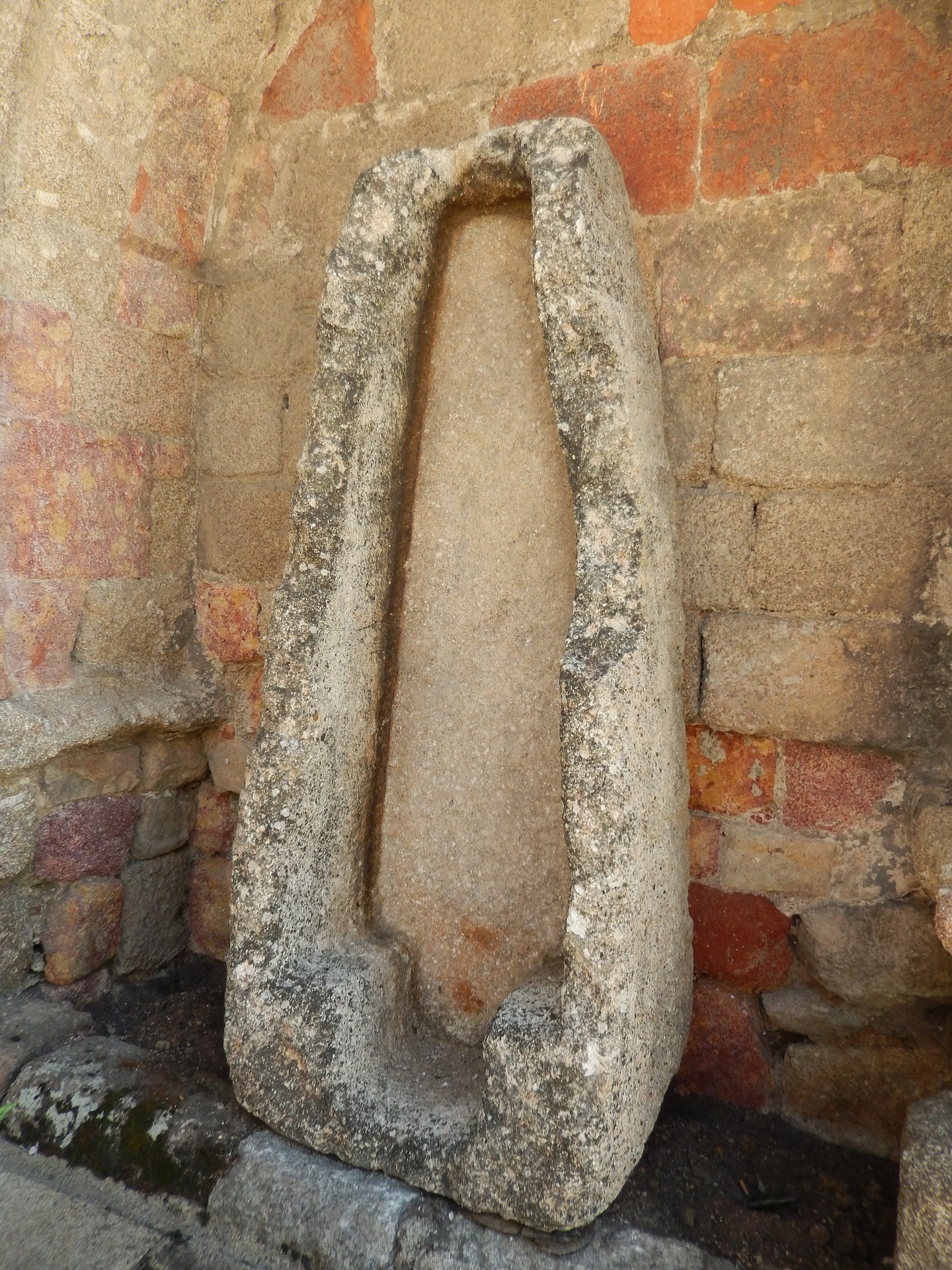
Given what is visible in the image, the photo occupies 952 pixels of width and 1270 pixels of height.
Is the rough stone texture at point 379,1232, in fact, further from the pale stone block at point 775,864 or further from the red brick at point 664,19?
the red brick at point 664,19

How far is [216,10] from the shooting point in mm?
1980

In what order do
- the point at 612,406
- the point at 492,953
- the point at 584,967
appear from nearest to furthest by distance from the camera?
the point at 584,967
the point at 612,406
the point at 492,953

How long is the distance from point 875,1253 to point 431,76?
229 cm

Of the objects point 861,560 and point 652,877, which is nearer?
point 652,877

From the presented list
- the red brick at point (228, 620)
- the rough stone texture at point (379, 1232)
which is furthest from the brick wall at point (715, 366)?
the rough stone texture at point (379, 1232)

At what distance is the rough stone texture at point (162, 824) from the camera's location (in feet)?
7.01

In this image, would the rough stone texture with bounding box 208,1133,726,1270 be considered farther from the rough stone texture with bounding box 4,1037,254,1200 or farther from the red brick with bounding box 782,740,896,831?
the red brick with bounding box 782,740,896,831

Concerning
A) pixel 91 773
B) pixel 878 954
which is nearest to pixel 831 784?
pixel 878 954

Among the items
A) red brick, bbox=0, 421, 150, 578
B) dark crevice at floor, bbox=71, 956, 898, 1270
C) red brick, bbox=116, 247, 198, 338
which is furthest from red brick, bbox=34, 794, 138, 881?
red brick, bbox=116, 247, 198, 338

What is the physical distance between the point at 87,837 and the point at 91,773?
0.14 m

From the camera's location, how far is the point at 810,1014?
1618 millimetres

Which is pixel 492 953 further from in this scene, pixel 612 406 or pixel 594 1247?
pixel 612 406

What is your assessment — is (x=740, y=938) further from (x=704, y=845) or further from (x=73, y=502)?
(x=73, y=502)

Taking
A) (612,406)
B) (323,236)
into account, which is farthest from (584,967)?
(323,236)
